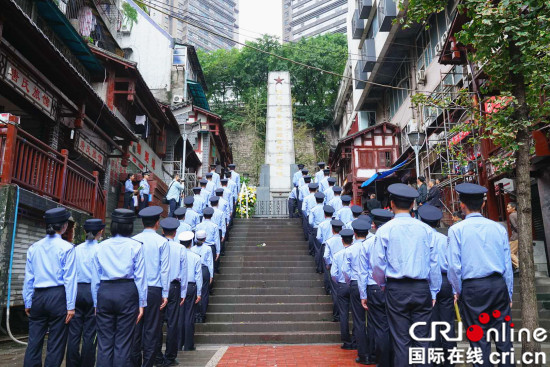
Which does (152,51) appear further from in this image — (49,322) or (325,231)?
(49,322)

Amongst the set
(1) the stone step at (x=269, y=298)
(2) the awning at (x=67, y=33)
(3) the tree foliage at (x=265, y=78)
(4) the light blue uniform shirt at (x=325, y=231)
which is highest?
(3) the tree foliage at (x=265, y=78)

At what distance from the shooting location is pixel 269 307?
8.18 metres

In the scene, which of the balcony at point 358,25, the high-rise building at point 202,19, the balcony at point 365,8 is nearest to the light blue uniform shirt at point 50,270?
the balcony at point 365,8

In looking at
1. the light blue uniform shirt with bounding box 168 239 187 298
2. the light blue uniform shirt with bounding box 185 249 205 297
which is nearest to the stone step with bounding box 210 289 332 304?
the light blue uniform shirt with bounding box 185 249 205 297

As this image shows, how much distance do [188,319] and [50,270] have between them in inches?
102

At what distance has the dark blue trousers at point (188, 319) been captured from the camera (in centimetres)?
645

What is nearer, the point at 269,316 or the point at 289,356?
the point at 289,356

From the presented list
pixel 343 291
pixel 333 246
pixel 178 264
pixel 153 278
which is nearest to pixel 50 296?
pixel 153 278

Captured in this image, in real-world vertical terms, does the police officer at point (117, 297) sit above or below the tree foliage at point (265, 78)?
below

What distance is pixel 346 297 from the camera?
21.7 feet

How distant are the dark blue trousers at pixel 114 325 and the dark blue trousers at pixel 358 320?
10.3 feet

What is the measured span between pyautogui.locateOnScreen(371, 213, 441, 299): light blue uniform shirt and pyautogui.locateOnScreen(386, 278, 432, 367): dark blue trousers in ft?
0.30

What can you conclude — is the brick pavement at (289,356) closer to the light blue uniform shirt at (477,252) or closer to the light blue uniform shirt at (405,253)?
the light blue uniform shirt at (405,253)

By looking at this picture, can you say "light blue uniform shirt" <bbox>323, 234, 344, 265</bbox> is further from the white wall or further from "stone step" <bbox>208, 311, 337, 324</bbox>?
the white wall
